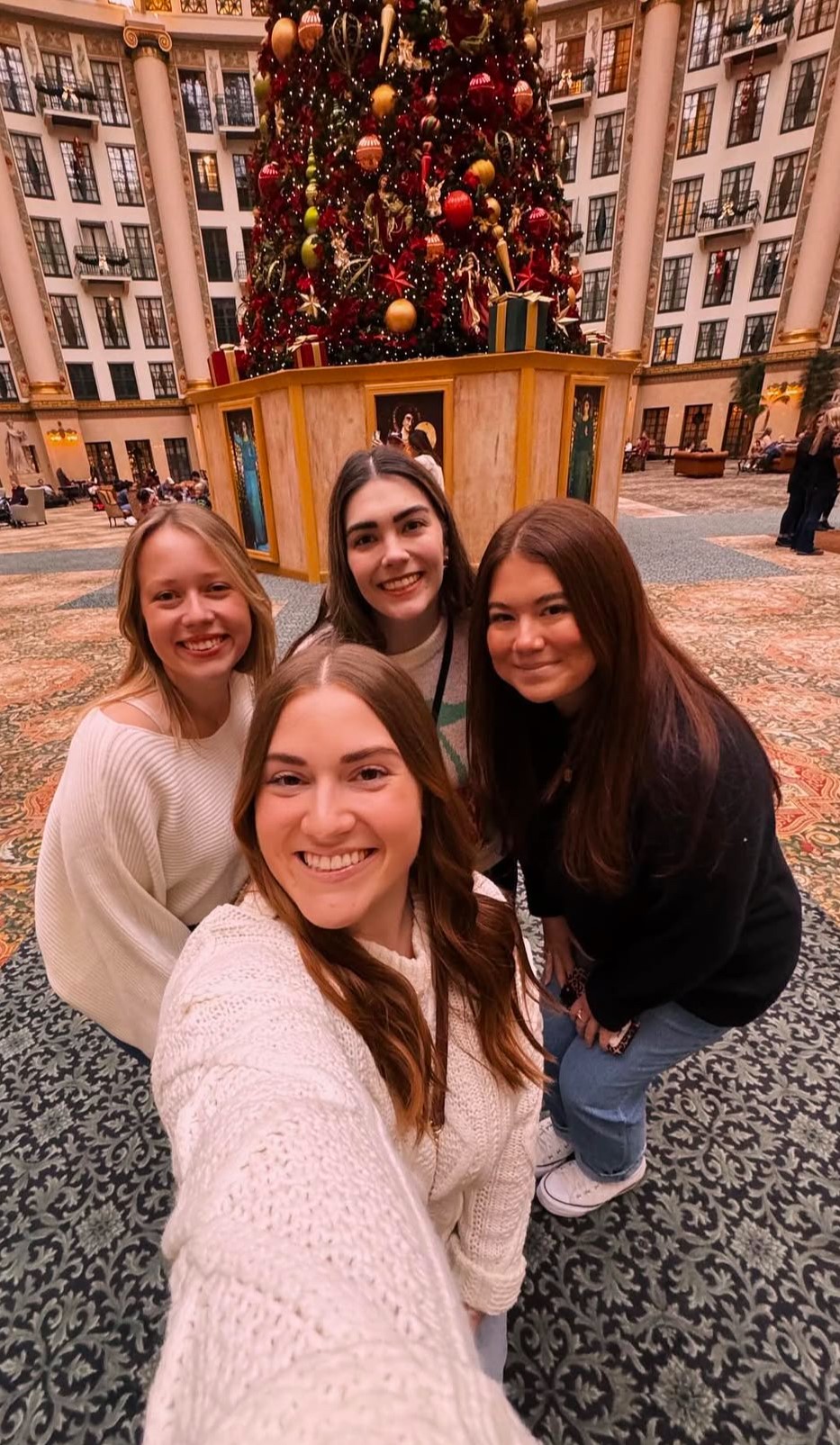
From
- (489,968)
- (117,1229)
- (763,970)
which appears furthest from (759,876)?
(117,1229)

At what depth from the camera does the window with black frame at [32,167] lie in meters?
22.4

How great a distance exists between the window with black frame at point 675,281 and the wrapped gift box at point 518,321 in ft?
74.5

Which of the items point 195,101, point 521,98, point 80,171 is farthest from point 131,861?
point 195,101

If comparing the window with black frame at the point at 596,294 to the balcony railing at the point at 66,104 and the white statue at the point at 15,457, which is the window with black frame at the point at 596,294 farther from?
the white statue at the point at 15,457

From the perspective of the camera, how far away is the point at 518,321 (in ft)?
20.5

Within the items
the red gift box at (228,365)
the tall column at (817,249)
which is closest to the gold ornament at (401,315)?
the red gift box at (228,365)

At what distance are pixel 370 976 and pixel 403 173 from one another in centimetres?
770

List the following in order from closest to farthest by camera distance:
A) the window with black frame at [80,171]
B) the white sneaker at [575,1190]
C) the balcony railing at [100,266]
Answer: the white sneaker at [575,1190], the window with black frame at [80,171], the balcony railing at [100,266]

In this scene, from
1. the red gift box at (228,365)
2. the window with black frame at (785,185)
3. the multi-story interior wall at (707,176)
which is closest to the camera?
the red gift box at (228,365)

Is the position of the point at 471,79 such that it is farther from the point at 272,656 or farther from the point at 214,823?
the point at 214,823

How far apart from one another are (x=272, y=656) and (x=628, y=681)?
0.95m

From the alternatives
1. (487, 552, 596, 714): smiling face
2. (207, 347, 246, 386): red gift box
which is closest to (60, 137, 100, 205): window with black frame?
(207, 347, 246, 386): red gift box

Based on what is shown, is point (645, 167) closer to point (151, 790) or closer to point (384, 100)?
point (384, 100)

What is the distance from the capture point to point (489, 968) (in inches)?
44.7
